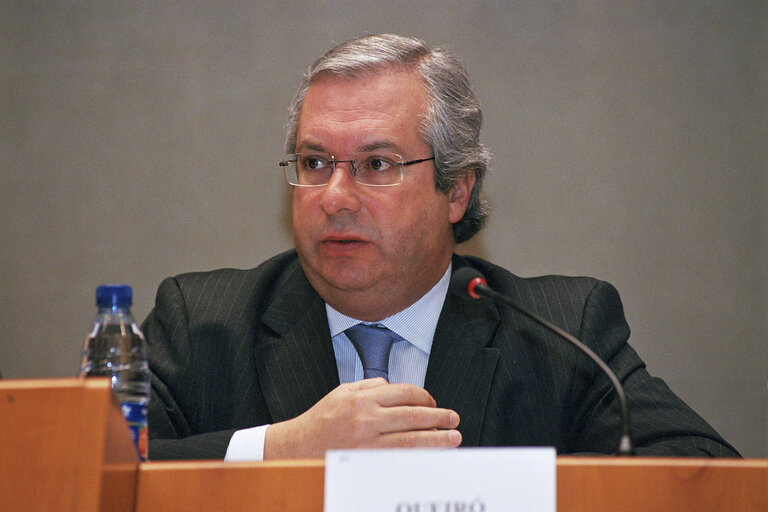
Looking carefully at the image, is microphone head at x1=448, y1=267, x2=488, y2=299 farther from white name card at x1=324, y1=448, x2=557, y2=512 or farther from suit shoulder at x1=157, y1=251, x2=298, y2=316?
suit shoulder at x1=157, y1=251, x2=298, y2=316

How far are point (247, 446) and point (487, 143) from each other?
6.33 feet

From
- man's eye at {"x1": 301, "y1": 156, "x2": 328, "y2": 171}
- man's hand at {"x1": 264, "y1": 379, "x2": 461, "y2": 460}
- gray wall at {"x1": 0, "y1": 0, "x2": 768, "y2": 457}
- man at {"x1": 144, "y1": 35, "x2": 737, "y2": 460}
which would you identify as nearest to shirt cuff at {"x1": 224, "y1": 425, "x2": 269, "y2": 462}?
man's hand at {"x1": 264, "y1": 379, "x2": 461, "y2": 460}

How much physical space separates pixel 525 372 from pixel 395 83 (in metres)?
0.83

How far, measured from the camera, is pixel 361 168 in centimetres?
223

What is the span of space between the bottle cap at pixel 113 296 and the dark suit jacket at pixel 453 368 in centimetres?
69

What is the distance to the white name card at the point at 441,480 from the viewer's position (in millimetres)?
1034

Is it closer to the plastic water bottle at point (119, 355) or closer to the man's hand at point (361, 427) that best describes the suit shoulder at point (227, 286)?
the plastic water bottle at point (119, 355)

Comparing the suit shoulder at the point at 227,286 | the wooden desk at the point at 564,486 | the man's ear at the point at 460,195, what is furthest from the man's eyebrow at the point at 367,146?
the wooden desk at the point at 564,486

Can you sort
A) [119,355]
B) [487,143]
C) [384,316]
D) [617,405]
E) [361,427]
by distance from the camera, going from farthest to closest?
[487,143]
[384,316]
[617,405]
[119,355]
[361,427]

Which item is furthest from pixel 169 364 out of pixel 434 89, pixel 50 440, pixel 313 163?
pixel 50 440

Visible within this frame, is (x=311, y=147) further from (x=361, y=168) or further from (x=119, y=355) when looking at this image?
(x=119, y=355)

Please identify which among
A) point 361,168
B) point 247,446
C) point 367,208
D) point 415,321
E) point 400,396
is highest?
point 361,168

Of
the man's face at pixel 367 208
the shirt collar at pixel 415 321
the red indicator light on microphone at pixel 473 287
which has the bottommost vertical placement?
the shirt collar at pixel 415 321

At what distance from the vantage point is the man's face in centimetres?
219
